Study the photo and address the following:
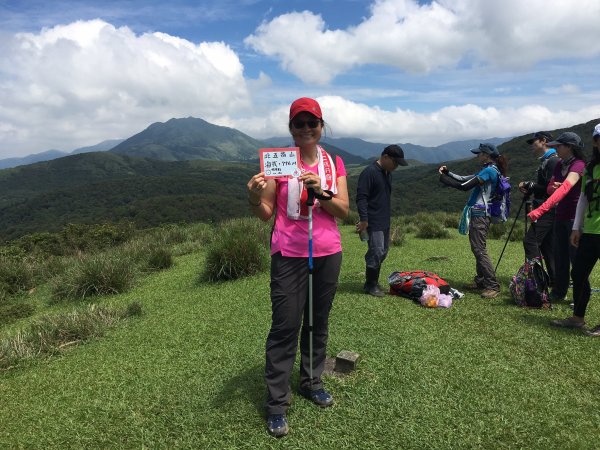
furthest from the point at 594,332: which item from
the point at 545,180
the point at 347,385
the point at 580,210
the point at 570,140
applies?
the point at 347,385

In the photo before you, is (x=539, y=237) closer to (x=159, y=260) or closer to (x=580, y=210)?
(x=580, y=210)

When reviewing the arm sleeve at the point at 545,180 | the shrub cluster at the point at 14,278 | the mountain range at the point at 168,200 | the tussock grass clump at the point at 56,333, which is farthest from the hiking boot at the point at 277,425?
the mountain range at the point at 168,200

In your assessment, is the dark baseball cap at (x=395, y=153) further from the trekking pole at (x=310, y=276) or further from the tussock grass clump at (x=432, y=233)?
the tussock grass clump at (x=432, y=233)

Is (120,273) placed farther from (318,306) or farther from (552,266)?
(552,266)

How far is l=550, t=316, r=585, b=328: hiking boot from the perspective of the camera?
13.8ft

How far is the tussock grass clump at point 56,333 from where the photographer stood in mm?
4227

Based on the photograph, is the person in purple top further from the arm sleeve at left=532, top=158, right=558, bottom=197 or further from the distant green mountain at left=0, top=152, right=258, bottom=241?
the distant green mountain at left=0, top=152, right=258, bottom=241

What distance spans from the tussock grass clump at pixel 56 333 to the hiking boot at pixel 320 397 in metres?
3.17

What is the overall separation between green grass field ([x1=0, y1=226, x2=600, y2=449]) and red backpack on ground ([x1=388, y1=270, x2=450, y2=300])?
0.24 metres

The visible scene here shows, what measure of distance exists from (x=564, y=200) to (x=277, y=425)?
4.82 meters

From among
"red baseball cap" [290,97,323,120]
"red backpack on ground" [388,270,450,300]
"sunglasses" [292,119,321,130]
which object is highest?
"red baseball cap" [290,97,323,120]

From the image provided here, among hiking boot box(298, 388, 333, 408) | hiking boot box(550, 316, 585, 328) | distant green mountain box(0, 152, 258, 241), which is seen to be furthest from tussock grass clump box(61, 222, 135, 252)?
distant green mountain box(0, 152, 258, 241)

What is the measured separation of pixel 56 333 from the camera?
470cm

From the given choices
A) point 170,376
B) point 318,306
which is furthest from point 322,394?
point 170,376
